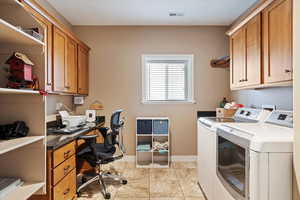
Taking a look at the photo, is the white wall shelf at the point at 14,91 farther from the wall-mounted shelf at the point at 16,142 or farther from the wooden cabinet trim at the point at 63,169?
the wooden cabinet trim at the point at 63,169

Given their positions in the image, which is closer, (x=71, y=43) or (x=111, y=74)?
(x=71, y=43)

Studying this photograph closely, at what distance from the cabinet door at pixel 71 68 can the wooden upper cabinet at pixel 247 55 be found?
2305 mm

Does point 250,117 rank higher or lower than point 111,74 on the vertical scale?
lower

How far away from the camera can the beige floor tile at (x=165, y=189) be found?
2.66 m

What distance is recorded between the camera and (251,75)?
234 cm

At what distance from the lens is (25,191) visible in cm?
142

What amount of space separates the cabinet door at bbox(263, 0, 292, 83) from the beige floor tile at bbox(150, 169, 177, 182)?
1963 mm

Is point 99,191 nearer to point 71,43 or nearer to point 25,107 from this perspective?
point 25,107

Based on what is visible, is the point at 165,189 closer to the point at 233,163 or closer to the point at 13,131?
the point at 233,163

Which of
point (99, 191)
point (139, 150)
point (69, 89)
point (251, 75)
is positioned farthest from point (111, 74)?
point (251, 75)

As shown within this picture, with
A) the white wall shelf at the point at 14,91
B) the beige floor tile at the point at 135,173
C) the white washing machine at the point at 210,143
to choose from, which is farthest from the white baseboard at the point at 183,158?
the white wall shelf at the point at 14,91

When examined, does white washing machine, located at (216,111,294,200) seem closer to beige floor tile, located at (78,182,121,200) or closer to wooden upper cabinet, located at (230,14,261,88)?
wooden upper cabinet, located at (230,14,261,88)

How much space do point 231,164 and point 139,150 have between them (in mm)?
2152

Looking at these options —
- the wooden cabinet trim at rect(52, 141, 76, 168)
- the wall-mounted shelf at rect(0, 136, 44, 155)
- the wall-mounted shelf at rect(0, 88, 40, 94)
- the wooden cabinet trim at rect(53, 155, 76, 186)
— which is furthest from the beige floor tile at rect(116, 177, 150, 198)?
the wall-mounted shelf at rect(0, 88, 40, 94)
